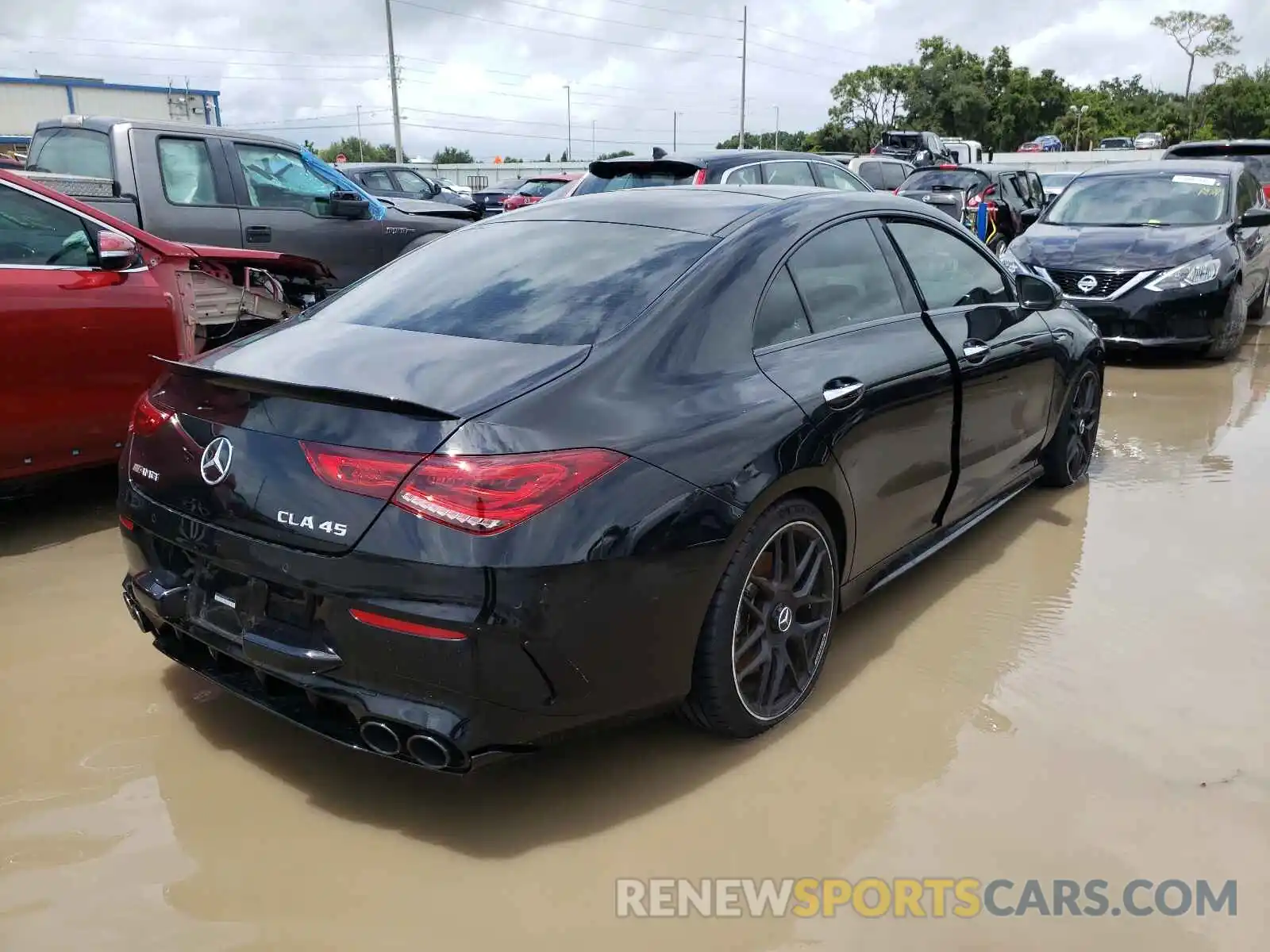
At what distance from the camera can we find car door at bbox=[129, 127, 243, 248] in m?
6.58

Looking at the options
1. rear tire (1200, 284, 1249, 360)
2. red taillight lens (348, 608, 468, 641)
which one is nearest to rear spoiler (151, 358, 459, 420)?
red taillight lens (348, 608, 468, 641)

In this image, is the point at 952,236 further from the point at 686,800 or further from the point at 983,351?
the point at 686,800

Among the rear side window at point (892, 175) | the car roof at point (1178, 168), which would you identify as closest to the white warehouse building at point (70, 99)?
the rear side window at point (892, 175)

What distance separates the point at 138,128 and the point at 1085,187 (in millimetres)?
8035

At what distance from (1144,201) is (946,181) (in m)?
6.45

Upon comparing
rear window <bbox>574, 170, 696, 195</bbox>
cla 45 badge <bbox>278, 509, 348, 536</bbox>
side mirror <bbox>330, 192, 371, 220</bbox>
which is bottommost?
cla 45 badge <bbox>278, 509, 348, 536</bbox>

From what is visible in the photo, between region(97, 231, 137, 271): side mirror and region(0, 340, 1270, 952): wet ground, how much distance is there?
1520 millimetres

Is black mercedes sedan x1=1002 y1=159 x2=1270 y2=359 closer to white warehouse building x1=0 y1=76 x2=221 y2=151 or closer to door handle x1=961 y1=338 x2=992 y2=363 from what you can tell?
door handle x1=961 y1=338 x2=992 y2=363

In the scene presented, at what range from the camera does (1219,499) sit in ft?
16.7

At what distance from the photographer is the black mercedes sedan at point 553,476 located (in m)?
2.23

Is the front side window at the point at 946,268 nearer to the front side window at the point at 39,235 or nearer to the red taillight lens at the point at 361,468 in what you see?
the red taillight lens at the point at 361,468

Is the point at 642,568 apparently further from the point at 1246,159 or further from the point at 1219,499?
the point at 1246,159

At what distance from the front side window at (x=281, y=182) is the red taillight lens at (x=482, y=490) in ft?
18.7

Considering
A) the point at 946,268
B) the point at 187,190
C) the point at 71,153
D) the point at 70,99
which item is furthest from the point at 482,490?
the point at 70,99
